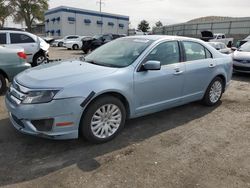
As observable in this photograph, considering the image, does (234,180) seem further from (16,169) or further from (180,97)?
(16,169)

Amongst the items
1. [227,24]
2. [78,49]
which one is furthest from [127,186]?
[227,24]

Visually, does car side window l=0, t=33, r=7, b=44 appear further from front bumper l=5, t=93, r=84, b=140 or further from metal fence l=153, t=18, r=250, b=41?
metal fence l=153, t=18, r=250, b=41

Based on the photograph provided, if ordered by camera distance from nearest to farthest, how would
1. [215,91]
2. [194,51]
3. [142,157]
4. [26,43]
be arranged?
[142,157]
[194,51]
[215,91]
[26,43]

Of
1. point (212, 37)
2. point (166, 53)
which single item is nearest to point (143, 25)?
point (212, 37)

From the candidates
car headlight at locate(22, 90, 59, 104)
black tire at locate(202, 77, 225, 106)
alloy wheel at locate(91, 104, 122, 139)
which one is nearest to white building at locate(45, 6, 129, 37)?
black tire at locate(202, 77, 225, 106)

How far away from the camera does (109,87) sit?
356 cm

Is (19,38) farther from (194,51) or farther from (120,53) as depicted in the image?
(194,51)

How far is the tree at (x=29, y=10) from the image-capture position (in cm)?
5097

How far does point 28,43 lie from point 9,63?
4.16m

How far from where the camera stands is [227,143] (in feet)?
12.9

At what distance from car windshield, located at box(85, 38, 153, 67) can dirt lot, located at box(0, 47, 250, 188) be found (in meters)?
1.15

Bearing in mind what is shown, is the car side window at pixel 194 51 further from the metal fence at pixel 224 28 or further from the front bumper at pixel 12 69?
the metal fence at pixel 224 28

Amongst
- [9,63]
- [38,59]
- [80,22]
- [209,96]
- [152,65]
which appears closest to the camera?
[152,65]

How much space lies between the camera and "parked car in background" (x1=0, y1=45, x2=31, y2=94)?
6027 mm
